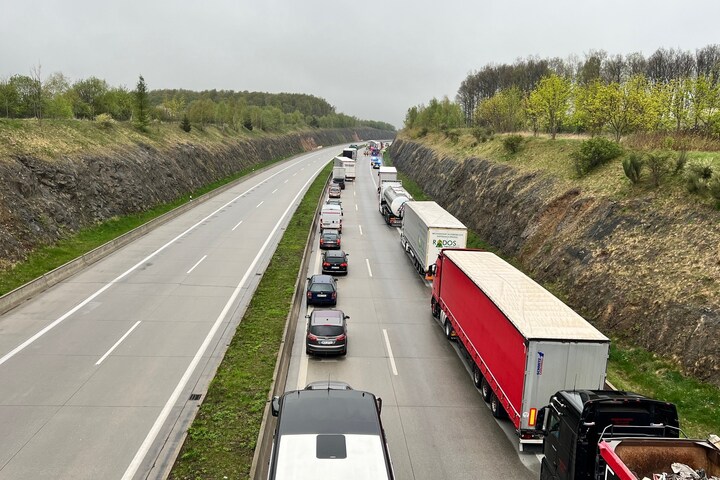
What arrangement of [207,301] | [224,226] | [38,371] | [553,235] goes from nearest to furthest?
[38,371] → [207,301] → [553,235] → [224,226]

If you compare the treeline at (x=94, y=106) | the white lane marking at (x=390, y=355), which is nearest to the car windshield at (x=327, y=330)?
the white lane marking at (x=390, y=355)

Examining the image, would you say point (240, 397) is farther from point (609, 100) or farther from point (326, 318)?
point (609, 100)

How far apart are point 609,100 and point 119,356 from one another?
3705 centimetres

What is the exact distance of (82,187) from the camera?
39094 millimetres

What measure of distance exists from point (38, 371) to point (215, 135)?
76199 millimetres

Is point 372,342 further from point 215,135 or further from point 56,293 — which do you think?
point 215,135

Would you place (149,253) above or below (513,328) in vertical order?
below

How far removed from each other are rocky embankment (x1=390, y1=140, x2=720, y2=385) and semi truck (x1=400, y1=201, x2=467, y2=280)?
4.44m

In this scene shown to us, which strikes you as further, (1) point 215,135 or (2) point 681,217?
(1) point 215,135

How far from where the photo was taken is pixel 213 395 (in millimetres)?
15438

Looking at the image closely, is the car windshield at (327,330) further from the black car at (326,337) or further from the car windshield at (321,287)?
the car windshield at (321,287)

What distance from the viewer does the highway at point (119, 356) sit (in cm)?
1284

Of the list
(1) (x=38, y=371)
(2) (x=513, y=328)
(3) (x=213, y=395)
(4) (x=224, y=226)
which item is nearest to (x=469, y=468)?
(2) (x=513, y=328)

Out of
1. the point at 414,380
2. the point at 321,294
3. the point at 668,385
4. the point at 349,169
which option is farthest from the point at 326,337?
the point at 349,169
